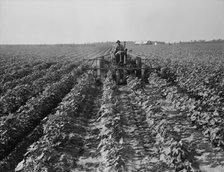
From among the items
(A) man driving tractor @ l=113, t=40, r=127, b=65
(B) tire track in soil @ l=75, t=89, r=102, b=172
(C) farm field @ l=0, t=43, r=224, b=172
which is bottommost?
(B) tire track in soil @ l=75, t=89, r=102, b=172

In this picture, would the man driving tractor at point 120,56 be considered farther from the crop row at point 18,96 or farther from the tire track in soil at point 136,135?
the tire track in soil at point 136,135

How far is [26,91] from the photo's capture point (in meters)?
10.8

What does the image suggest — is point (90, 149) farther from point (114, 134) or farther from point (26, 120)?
point (26, 120)

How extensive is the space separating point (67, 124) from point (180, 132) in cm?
273

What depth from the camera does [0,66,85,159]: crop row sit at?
19.9ft

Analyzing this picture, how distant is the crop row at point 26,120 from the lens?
6059mm

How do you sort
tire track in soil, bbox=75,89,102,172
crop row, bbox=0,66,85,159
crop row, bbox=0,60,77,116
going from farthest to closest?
crop row, bbox=0,60,77,116, crop row, bbox=0,66,85,159, tire track in soil, bbox=75,89,102,172

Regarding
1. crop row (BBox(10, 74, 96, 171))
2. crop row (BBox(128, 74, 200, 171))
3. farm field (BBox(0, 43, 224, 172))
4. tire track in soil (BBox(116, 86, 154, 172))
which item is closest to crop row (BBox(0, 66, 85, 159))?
farm field (BBox(0, 43, 224, 172))

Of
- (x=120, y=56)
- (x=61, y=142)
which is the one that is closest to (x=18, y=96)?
(x=61, y=142)

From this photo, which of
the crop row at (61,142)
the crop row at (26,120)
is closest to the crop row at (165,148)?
the crop row at (61,142)

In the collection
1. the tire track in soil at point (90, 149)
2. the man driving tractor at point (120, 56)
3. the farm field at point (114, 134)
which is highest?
the man driving tractor at point (120, 56)

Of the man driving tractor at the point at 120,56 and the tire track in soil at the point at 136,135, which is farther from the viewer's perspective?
the man driving tractor at the point at 120,56

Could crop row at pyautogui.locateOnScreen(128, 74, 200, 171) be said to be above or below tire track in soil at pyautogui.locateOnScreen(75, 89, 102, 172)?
above

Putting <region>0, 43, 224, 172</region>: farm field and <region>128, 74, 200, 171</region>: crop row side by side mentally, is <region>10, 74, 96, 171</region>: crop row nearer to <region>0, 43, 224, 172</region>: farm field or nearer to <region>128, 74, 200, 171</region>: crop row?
<region>0, 43, 224, 172</region>: farm field
